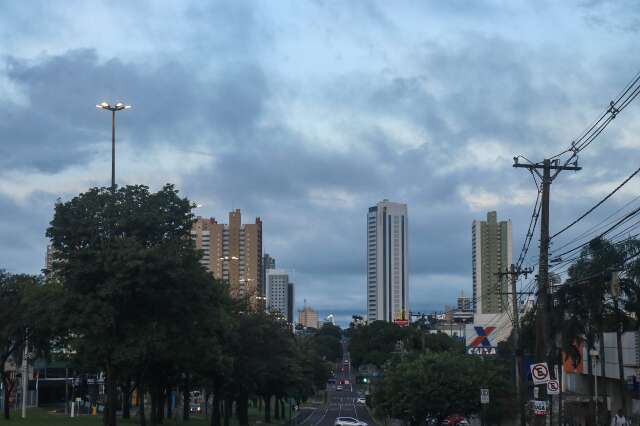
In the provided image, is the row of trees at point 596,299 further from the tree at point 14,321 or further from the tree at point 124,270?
the tree at point 14,321

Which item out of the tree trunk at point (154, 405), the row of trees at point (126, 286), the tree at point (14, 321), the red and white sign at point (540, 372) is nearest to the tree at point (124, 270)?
the row of trees at point (126, 286)

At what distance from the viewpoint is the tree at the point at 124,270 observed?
1508 inches

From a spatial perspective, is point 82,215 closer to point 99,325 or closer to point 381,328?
point 99,325

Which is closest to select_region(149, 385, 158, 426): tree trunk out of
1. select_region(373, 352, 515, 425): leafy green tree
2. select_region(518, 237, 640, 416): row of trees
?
select_region(373, 352, 515, 425): leafy green tree

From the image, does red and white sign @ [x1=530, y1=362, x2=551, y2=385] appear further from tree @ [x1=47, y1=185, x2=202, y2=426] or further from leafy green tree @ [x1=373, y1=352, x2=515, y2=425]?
leafy green tree @ [x1=373, y1=352, x2=515, y2=425]

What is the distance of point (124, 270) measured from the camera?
37625 mm

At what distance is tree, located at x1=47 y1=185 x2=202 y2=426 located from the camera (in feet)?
126

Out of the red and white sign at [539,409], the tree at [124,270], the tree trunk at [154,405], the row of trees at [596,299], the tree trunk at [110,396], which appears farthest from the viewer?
the tree trunk at [154,405]

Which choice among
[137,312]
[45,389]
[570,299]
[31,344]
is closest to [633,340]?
[570,299]

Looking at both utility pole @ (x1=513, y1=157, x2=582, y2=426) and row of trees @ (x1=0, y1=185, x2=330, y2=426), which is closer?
utility pole @ (x1=513, y1=157, x2=582, y2=426)

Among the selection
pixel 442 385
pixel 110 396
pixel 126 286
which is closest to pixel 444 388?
pixel 442 385

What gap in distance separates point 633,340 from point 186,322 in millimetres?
30635

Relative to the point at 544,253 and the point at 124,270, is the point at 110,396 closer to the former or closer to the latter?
the point at 124,270

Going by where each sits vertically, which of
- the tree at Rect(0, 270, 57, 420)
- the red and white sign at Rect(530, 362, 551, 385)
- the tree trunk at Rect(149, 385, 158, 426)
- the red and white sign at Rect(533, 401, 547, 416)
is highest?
the tree at Rect(0, 270, 57, 420)
